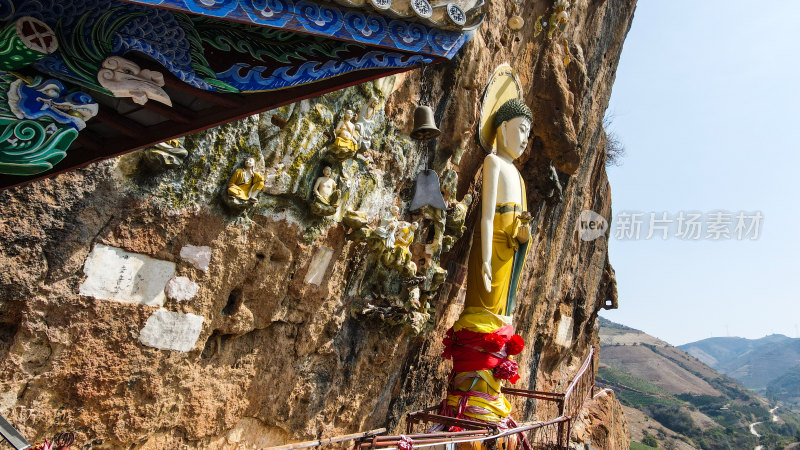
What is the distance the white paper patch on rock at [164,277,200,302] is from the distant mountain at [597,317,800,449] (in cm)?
2979

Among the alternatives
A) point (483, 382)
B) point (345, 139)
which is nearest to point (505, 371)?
point (483, 382)

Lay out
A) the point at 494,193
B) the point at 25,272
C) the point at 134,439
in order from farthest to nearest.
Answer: the point at 494,193 < the point at 134,439 < the point at 25,272

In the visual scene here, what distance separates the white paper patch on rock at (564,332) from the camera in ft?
37.3

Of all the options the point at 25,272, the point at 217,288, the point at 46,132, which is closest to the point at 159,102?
the point at 46,132

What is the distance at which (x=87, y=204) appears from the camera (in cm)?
368

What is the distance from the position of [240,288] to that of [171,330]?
2.18ft

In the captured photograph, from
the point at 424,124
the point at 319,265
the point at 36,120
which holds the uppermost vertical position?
the point at 424,124

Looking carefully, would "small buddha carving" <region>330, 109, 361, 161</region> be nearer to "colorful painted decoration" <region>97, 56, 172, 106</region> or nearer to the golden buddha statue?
the golden buddha statue

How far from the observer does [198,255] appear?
4262 mm

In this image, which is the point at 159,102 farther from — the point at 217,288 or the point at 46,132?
the point at 217,288

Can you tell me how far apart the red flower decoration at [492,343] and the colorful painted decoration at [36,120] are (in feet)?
15.2

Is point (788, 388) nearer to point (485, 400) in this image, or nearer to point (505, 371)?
point (505, 371)

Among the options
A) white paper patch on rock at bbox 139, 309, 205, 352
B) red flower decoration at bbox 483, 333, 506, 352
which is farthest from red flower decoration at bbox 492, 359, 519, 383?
white paper patch on rock at bbox 139, 309, 205, 352

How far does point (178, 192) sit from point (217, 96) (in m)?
1.55
